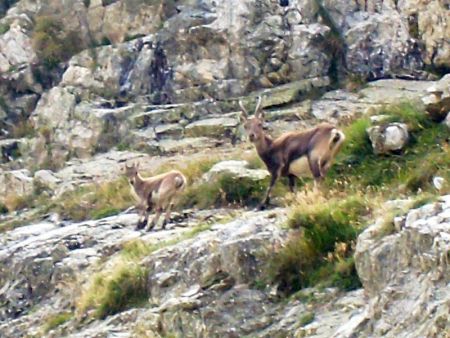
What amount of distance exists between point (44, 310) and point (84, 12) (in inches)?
564

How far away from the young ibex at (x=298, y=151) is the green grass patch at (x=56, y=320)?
3.17 metres

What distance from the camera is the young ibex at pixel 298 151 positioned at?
1463 centimetres

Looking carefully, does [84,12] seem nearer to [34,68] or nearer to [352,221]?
[34,68]

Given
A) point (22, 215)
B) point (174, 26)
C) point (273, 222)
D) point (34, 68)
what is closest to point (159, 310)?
point (273, 222)

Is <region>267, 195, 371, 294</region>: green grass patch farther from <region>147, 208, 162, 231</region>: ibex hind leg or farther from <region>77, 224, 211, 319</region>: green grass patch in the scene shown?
<region>147, 208, 162, 231</region>: ibex hind leg

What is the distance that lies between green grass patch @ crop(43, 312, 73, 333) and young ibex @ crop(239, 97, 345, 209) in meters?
3.17

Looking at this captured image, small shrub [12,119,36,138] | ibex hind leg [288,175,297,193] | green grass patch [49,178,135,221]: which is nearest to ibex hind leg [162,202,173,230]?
ibex hind leg [288,175,297,193]

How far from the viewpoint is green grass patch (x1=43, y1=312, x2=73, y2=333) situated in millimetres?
13180

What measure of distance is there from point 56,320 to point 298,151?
4184 mm

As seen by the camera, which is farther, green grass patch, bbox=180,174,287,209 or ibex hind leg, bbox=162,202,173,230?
green grass patch, bbox=180,174,287,209

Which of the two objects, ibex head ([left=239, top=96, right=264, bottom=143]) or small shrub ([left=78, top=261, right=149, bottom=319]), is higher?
ibex head ([left=239, top=96, right=264, bottom=143])

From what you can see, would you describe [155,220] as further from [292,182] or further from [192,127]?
[192,127]

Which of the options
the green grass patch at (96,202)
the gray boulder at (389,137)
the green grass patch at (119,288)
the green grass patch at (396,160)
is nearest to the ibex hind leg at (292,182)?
the green grass patch at (396,160)

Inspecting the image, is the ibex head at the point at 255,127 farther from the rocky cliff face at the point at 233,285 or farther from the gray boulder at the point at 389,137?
the gray boulder at the point at 389,137
